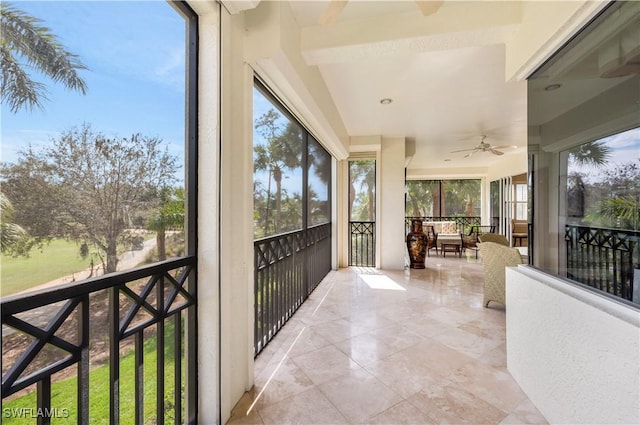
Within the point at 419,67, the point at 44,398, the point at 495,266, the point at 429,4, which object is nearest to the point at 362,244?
the point at 495,266

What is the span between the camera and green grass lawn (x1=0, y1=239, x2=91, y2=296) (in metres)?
0.74

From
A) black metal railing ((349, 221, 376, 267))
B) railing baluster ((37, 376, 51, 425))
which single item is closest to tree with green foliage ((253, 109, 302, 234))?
railing baluster ((37, 376, 51, 425))

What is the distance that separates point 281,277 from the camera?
2699mm

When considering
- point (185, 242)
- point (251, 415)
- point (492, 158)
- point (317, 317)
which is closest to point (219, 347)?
point (251, 415)

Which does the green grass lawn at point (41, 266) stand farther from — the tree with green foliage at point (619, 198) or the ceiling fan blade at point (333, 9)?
the tree with green foliage at point (619, 198)

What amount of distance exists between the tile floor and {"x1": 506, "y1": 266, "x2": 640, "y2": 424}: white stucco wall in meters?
0.19

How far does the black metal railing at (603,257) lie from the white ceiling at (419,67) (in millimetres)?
1433

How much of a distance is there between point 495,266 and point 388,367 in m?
1.87

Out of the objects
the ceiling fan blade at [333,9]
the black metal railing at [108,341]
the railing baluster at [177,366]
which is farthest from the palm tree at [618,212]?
the railing baluster at [177,366]

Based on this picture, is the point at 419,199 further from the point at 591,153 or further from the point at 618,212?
Answer: the point at 618,212

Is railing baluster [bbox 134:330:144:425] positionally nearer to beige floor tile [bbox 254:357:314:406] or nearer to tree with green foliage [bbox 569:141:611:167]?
beige floor tile [bbox 254:357:314:406]

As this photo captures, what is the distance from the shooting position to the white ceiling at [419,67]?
73.7 inches

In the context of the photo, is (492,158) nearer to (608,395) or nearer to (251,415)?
(608,395)

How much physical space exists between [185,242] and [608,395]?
199cm
